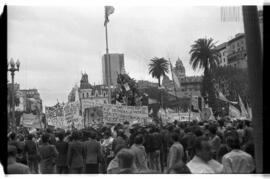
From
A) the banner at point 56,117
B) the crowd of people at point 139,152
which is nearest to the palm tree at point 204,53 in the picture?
the banner at point 56,117

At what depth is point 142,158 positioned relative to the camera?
8562mm

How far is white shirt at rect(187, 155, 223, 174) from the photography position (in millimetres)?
6118

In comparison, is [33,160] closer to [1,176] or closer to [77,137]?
[77,137]

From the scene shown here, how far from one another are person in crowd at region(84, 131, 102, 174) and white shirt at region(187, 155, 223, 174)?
3622 mm

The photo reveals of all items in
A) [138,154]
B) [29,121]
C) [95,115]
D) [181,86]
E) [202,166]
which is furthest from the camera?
[181,86]

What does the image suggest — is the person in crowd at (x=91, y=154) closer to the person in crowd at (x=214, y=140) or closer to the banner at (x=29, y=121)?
the person in crowd at (x=214, y=140)

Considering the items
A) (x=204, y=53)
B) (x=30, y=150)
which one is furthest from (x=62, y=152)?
(x=204, y=53)

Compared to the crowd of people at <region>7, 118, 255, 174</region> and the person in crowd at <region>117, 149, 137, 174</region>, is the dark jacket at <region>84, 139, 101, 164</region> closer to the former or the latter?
the crowd of people at <region>7, 118, 255, 174</region>

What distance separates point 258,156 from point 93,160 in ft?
14.4

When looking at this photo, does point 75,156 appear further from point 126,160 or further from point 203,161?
point 203,161

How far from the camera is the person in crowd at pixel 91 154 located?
30.9ft

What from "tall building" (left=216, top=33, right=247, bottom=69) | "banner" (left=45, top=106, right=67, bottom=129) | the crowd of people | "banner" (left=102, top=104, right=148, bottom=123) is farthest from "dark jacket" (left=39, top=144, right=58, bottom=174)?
"tall building" (left=216, top=33, right=247, bottom=69)

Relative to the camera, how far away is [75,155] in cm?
938

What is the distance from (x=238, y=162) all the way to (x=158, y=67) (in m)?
41.7
